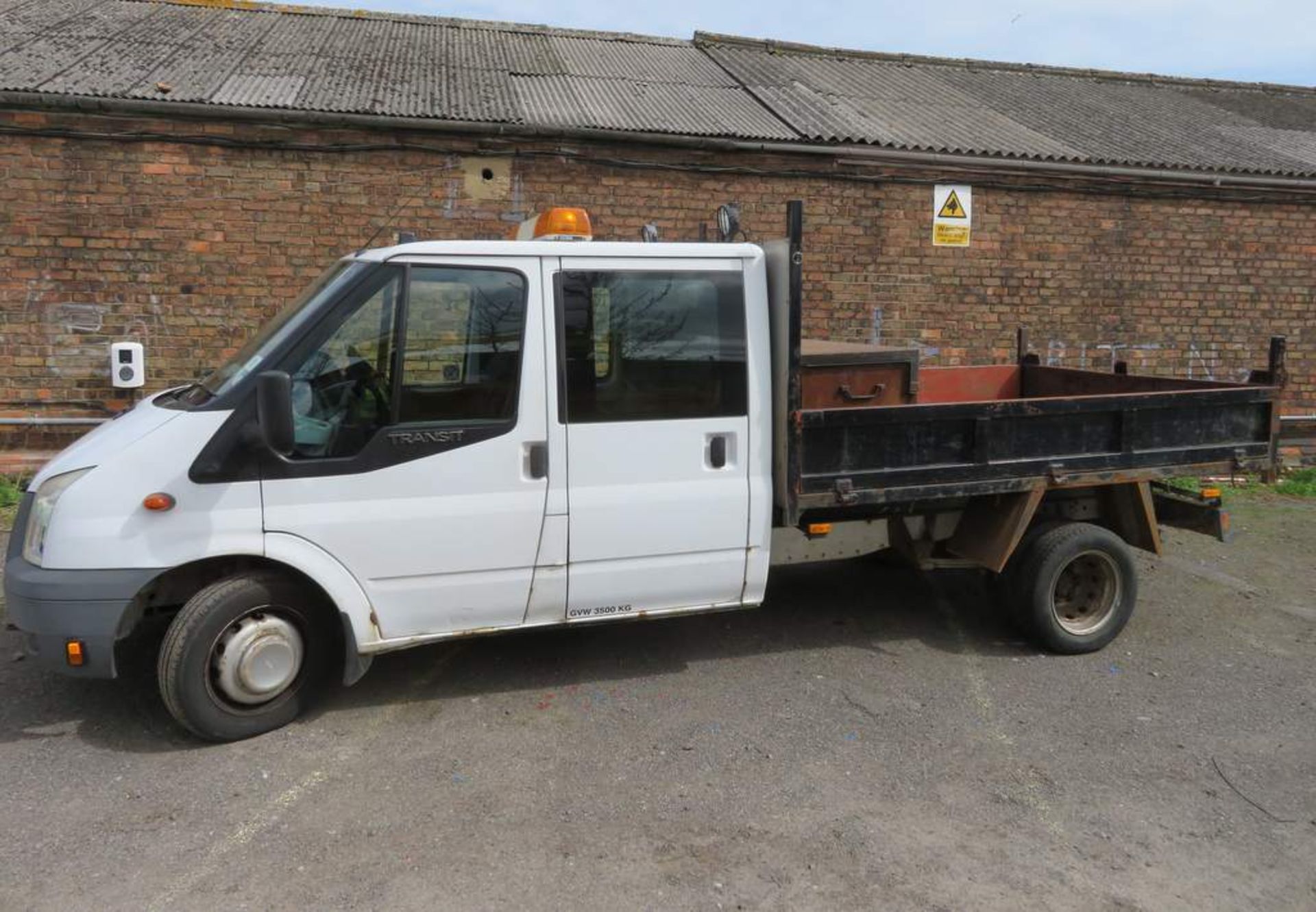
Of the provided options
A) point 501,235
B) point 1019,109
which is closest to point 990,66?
point 1019,109

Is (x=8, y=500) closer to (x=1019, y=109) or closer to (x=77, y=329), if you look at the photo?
(x=77, y=329)

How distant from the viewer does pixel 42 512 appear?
356 cm

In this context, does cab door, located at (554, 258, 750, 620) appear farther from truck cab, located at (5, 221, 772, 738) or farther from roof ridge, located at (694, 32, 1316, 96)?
roof ridge, located at (694, 32, 1316, 96)

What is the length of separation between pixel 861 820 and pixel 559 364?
2.11 m

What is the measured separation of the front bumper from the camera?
3.46 metres

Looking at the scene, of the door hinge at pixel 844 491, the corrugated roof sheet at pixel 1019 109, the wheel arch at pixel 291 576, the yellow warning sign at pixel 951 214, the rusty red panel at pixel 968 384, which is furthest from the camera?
the corrugated roof sheet at pixel 1019 109

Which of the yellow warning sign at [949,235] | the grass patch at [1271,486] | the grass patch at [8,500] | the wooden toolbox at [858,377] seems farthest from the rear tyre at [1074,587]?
the grass patch at [8,500]

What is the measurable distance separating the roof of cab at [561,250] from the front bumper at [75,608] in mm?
1584

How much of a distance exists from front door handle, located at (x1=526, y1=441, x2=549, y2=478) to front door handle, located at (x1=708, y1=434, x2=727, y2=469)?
73 centimetres

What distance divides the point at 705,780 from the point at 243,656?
187cm

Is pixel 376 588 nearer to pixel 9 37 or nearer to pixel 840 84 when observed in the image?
pixel 9 37

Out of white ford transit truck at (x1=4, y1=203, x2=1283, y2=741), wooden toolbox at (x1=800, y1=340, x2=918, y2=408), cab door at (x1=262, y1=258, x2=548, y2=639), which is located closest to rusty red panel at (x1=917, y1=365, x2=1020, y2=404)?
wooden toolbox at (x1=800, y1=340, x2=918, y2=408)

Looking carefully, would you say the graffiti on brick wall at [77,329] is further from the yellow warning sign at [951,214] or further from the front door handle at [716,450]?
the yellow warning sign at [951,214]

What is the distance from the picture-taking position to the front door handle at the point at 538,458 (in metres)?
3.91
